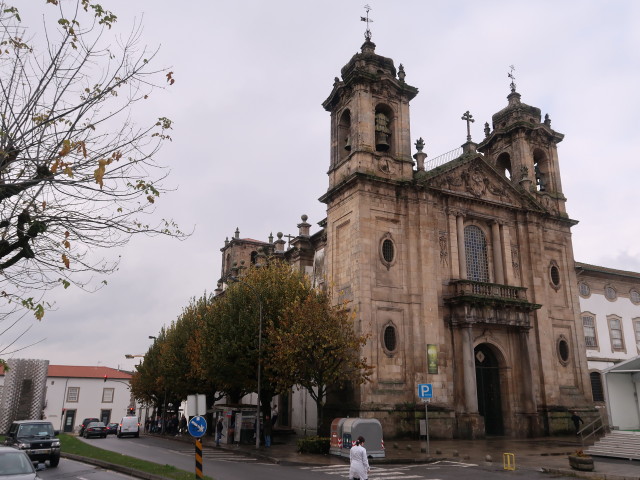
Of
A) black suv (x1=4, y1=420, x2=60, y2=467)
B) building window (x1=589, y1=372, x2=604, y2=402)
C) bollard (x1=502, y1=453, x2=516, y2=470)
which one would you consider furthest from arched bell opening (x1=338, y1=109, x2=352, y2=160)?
building window (x1=589, y1=372, x2=604, y2=402)

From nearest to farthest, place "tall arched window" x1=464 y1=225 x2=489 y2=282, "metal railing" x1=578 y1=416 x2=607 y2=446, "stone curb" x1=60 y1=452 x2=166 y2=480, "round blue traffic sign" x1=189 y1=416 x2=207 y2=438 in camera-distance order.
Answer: "round blue traffic sign" x1=189 y1=416 x2=207 y2=438 < "stone curb" x1=60 y1=452 x2=166 y2=480 < "metal railing" x1=578 y1=416 x2=607 y2=446 < "tall arched window" x1=464 y1=225 x2=489 y2=282

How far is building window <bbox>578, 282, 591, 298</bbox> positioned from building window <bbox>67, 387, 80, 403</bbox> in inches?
2574

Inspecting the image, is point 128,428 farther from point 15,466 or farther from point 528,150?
point 528,150

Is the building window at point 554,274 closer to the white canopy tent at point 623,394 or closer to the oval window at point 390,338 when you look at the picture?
the white canopy tent at point 623,394

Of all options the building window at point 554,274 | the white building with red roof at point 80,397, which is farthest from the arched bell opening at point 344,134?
the white building with red roof at point 80,397

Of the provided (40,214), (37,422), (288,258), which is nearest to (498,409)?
(288,258)

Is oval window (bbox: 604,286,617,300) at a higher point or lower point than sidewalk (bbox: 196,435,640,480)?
higher

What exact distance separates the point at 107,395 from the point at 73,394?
454cm

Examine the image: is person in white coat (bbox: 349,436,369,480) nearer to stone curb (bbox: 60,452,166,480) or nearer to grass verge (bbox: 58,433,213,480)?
grass verge (bbox: 58,433,213,480)

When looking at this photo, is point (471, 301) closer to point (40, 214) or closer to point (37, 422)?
point (37, 422)

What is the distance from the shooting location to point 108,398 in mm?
76500

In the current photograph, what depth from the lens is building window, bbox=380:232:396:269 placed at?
29952mm

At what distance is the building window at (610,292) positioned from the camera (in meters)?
41.4

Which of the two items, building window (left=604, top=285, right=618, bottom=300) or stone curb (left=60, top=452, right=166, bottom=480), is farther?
building window (left=604, top=285, right=618, bottom=300)
